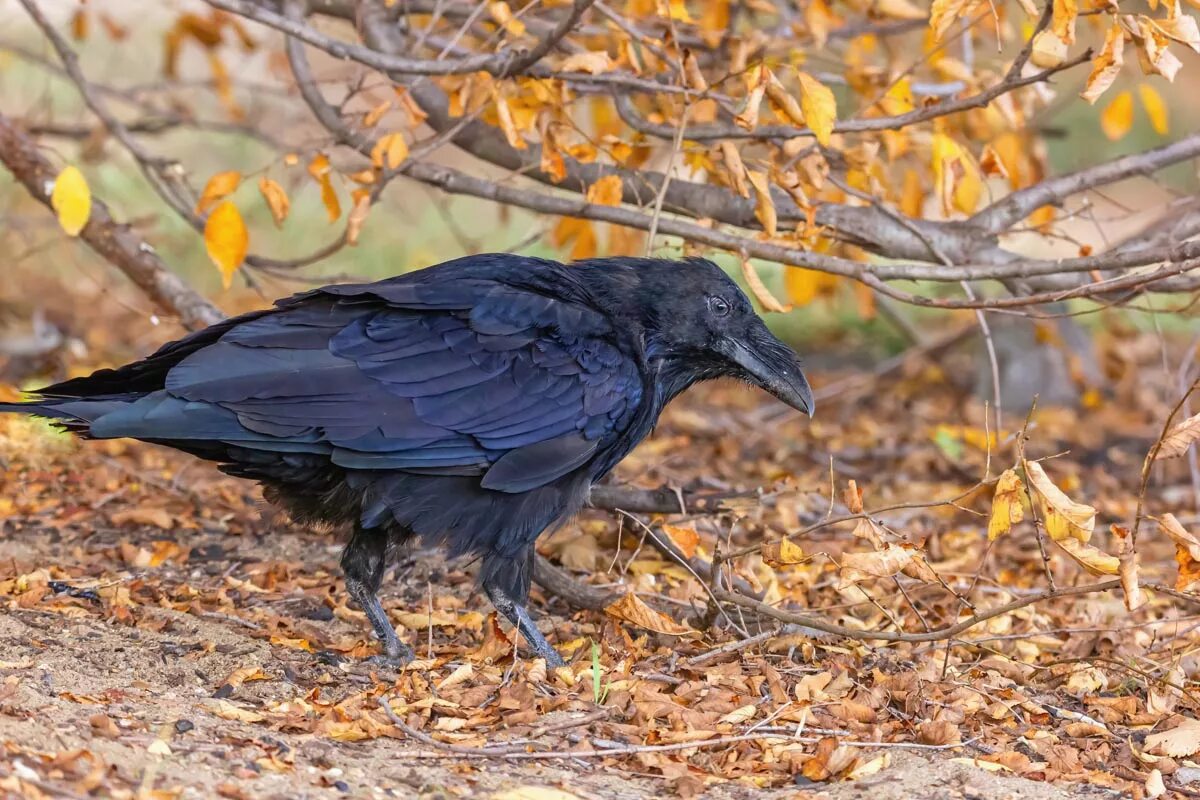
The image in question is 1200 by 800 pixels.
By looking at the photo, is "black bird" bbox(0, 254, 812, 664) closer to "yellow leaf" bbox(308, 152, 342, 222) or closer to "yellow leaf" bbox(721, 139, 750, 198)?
"yellow leaf" bbox(721, 139, 750, 198)

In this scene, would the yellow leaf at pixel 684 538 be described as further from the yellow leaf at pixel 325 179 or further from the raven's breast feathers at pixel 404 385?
the yellow leaf at pixel 325 179

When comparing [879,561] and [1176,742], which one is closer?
[879,561]

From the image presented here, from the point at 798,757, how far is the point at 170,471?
137 inches

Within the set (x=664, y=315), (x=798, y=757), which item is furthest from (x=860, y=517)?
(x=664, y=315)

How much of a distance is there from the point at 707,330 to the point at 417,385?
100 centimetres

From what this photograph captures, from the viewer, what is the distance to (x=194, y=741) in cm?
312

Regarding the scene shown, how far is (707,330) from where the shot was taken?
4.35 m

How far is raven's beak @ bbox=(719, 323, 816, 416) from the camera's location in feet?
14.3

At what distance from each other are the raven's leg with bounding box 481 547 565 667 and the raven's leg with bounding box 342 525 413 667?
313 millimetres

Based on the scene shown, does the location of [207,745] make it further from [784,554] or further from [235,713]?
[784,554]

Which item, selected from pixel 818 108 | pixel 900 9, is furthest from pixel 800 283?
pixel 818 108

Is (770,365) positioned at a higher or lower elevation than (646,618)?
higher

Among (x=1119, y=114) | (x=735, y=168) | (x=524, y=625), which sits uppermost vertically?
(x=735, y=168)

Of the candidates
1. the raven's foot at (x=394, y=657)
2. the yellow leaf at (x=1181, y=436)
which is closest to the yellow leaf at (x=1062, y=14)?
the yellow leaf at (x=1181, y=436)
